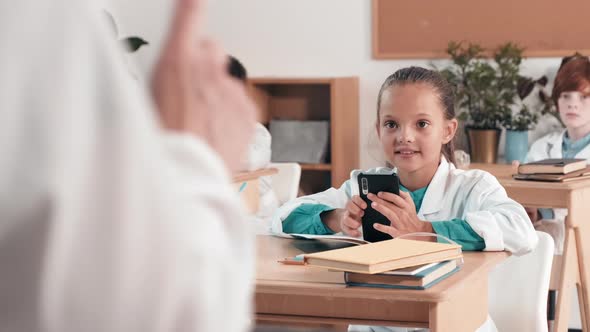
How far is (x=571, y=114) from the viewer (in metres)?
5.34

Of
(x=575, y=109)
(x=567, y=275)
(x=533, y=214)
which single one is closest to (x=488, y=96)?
(x=575, y=109)

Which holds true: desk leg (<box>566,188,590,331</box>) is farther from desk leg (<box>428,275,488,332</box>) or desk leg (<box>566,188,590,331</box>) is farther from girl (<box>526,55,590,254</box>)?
desk leg (<box>428,275,488,332</box>)

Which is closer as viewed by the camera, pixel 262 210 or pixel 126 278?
pixel 126 278

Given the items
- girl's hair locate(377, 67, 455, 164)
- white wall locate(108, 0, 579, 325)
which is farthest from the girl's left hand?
white wall locate(108, 0, 579, 325)

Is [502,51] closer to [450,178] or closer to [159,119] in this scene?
[450,178]

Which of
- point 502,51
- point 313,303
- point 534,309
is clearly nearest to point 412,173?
point 534,309

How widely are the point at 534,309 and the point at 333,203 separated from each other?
2.11 ft

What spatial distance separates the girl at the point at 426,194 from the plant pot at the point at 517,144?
9.46 feet

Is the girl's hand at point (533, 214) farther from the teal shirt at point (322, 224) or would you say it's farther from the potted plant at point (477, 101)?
the teal shirt at point (322, 224)

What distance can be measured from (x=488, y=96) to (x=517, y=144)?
13.3 inches

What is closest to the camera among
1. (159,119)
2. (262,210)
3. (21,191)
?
(21,191)

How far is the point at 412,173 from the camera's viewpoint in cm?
278

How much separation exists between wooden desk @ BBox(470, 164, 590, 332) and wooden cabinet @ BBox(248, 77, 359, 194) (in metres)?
2.29

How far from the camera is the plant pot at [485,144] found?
5727mm
